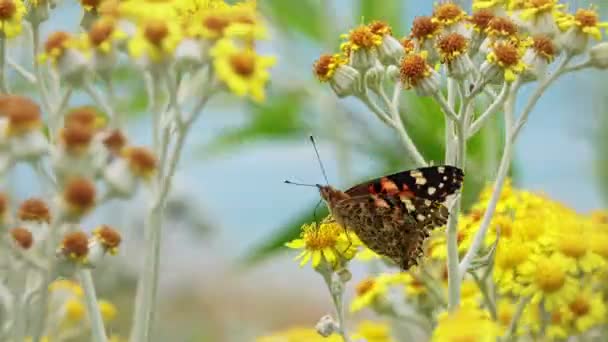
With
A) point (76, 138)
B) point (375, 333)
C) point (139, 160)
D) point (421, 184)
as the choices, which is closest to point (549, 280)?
point (421, 184)

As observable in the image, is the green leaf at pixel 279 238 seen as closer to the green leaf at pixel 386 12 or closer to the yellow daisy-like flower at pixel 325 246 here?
the green leaf at pixel 386 12

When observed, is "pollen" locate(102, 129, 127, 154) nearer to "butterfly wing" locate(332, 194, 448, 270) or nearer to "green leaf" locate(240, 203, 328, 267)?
"butterfly wing" locate(332, 194, 448, 270)

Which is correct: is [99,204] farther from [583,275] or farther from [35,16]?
[583,275]

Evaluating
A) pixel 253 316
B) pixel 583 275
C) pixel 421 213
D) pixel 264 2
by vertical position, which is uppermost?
pixel 421 213

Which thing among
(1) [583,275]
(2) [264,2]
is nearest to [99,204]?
(1) [583,275]

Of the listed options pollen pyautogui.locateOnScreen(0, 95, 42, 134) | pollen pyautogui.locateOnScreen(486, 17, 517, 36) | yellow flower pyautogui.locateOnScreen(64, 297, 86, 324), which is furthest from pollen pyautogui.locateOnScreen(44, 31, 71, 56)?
yellow flower pyautogui.locateOnScreen(64, 297, 86, 324)

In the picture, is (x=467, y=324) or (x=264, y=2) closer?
(x=467, y=324)

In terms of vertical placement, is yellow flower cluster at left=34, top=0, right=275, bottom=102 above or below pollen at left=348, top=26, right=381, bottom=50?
above
